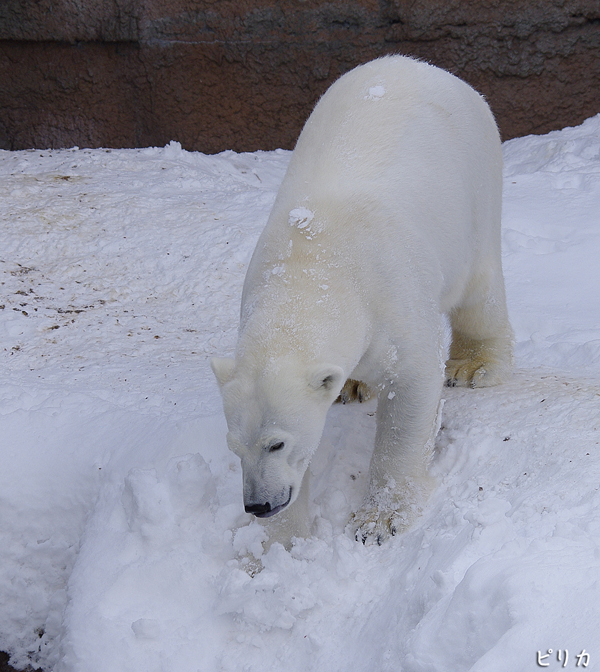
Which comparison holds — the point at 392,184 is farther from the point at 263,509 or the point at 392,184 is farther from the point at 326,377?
the point at 263,509

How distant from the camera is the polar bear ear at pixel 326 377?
7.08ft

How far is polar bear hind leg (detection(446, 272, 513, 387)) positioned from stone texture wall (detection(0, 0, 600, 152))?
367cm

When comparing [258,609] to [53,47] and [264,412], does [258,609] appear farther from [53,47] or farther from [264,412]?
[53,47]

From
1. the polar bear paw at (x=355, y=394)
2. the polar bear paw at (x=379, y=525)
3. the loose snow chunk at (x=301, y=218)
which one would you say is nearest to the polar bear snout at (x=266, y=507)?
the polar bear paw at (x=379, y=525)

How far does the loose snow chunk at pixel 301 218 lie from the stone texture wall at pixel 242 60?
4537 mm

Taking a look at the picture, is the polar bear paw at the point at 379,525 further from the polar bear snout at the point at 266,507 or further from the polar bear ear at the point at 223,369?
the polar bear ear at the point at 223,369

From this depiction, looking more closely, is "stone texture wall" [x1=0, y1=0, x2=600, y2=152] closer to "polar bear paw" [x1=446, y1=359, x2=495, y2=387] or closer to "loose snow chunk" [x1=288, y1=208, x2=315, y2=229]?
"polar bear paw" [x1=446, y1=359, x2=495, y2=387]

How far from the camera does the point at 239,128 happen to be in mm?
6848

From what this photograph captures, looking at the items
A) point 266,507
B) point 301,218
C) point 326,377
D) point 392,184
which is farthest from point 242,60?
point 266,507

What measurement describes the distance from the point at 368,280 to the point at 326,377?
1.41ft

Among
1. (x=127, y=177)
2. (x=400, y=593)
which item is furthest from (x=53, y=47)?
(x=400, y=593)

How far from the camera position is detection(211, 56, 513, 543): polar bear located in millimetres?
2211

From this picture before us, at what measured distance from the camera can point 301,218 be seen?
2.49 m

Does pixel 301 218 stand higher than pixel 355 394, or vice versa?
pixel 301 218
